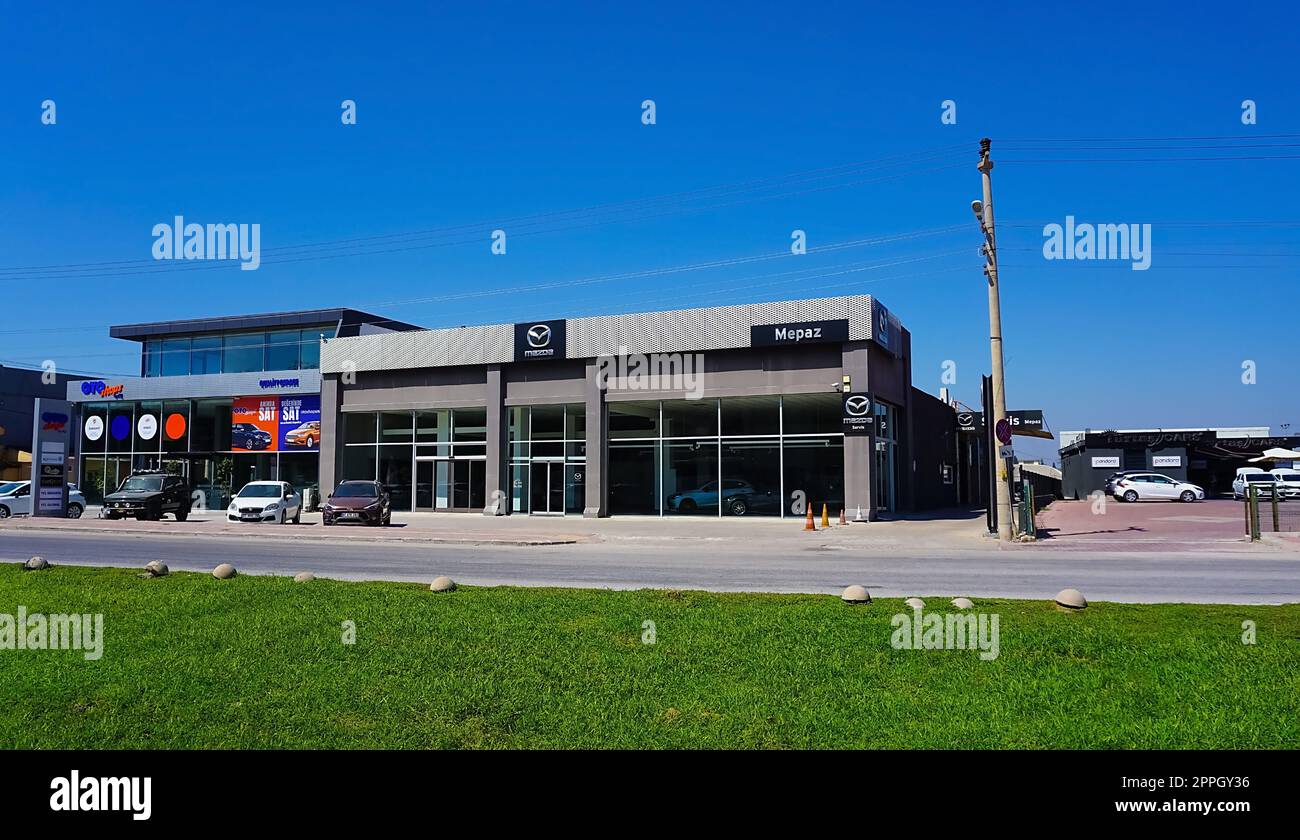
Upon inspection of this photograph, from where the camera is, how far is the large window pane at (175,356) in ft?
158

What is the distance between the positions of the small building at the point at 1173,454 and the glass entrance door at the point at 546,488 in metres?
40.0

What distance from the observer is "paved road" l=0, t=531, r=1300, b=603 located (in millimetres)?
12164

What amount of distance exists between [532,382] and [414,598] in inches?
1060

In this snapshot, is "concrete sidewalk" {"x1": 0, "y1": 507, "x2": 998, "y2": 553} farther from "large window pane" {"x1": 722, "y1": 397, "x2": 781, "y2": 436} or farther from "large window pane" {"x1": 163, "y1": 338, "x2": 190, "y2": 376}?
"large window pane" {"x1": 163, "y1": 338, "x2": 190, "y2": 376}

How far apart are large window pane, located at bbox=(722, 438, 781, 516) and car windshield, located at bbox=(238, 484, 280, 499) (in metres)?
16.2

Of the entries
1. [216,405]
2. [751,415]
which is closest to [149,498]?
[216,405]

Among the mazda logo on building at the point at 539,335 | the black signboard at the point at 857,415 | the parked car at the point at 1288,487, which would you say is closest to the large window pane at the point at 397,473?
→ the mazda logo on building at the point at 539,335

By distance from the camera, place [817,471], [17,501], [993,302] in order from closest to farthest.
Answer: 1. [993,302]
2. [817,471]
3. [17,501]

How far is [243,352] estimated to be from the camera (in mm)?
46188

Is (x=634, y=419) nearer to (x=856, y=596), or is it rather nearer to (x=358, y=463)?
(x=358, y=463)

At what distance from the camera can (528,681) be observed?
6.00 meters

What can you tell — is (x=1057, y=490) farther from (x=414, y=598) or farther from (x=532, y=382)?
(x=414, y=598)

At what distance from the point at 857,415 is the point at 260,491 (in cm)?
2117

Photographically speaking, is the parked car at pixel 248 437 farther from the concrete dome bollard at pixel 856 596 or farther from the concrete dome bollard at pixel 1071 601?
the concrete dome bollard at pixel 1071 601
